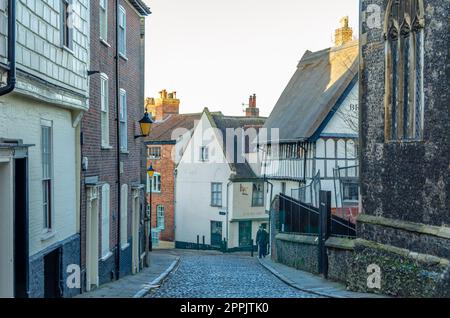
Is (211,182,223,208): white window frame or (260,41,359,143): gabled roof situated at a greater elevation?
(260,41,359,143): gabled roof

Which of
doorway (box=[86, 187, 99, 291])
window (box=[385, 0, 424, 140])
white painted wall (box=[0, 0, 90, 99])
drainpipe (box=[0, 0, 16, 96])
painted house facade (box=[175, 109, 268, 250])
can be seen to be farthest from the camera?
painted house facade (box=[175, 109, 268, 250])

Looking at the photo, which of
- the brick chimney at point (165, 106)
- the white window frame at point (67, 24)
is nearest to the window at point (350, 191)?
the white window frame at point (67, 24)

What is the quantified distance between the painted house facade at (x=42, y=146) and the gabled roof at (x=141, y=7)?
630 cm

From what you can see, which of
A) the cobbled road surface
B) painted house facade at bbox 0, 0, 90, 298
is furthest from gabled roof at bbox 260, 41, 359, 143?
painted house facade at bbox 0, 0, 90, 298

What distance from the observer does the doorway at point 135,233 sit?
19.0 metres

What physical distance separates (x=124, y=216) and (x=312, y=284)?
6.04 m

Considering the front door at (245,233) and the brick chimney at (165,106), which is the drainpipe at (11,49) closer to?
the front door at (245,233)

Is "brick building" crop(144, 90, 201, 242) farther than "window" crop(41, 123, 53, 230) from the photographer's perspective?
Yes

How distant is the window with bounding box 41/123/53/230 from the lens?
982 centimetres

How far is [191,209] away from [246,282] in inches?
913

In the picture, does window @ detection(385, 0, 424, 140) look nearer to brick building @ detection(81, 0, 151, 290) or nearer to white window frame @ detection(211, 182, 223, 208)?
brick building @ detection(81, 0, 151, 290)

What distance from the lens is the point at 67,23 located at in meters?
10.9

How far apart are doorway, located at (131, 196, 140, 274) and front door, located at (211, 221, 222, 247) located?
1625cm

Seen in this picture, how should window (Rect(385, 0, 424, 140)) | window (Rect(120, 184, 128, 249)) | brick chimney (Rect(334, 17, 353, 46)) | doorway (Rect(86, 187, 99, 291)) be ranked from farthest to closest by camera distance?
brick chimney (Rect(334, 17, 353, 46)) → window (Rect(120, 184, 128, 249)) → doorway (Rect(86, 187, 99, 291)) → window (Rect(385, 0, 424, 140))
